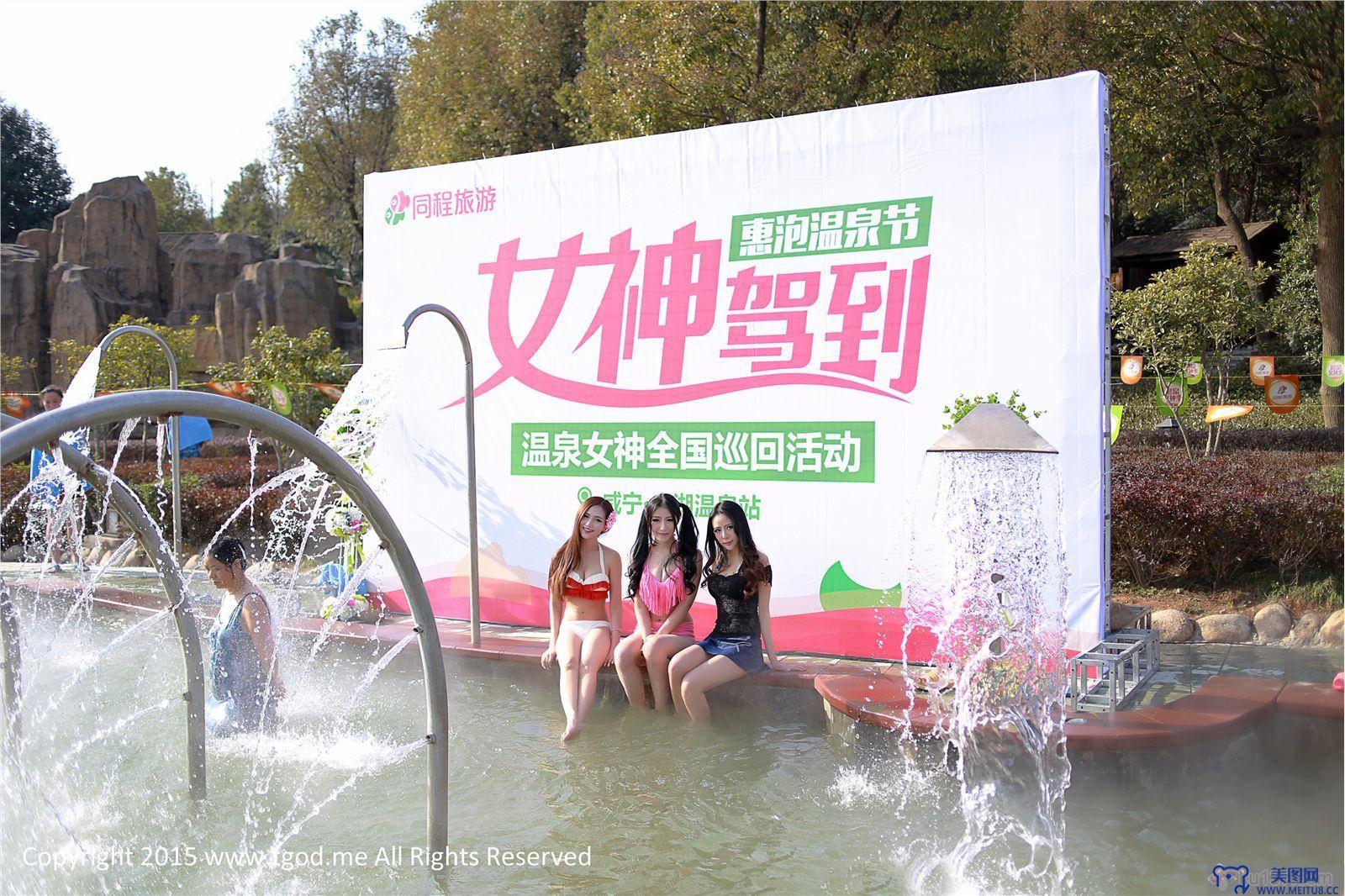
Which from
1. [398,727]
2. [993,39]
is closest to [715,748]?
[398,727]

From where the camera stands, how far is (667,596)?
20.2 feet

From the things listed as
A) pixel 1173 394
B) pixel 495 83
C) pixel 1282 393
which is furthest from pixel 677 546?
pixel 495 83

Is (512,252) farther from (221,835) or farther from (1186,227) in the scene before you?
(1186,227)

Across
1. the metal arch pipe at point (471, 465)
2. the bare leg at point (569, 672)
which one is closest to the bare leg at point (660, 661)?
the bare leg at point (569, 672)

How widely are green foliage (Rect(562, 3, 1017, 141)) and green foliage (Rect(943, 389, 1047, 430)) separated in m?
10.0

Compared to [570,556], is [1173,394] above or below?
above

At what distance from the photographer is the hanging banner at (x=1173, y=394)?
15.4 metres

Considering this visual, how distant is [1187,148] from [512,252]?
39.8 feet

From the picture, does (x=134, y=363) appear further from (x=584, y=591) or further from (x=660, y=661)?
(x=660, y=661)

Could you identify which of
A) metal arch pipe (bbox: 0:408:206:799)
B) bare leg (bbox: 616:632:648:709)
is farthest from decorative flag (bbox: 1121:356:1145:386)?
metal arch pipe (bbox: 0:408:206:799)

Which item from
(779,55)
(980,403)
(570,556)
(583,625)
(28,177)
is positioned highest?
(28,177)

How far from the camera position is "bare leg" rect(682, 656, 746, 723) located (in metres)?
5.82

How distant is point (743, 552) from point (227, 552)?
2.59 m

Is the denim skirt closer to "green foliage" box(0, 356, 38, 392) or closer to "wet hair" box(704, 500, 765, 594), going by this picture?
"wet hair" box(704, 500, 765, 594)
